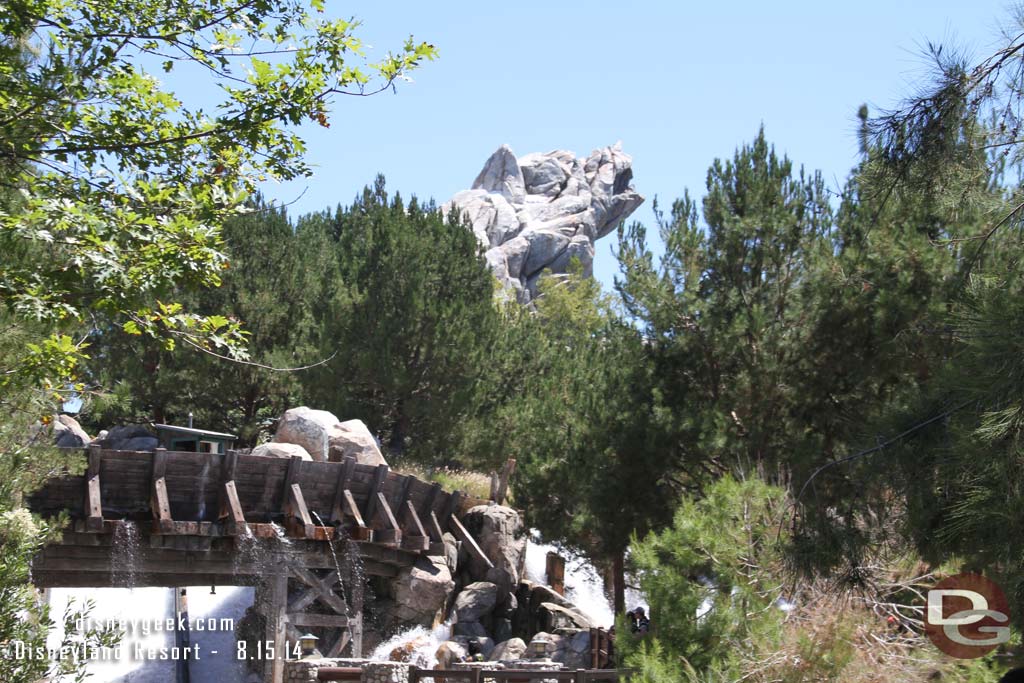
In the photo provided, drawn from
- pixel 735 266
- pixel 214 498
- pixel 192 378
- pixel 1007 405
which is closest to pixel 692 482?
pixel 735 266

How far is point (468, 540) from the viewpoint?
68.0 feet

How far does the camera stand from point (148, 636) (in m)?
20.2

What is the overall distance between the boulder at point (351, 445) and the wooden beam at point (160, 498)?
522 centimetres

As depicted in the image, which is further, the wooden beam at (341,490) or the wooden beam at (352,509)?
the wooden beam at (341,490)

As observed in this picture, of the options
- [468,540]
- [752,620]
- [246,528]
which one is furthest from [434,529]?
[752,620]

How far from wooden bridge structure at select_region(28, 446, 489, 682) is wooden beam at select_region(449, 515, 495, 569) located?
6.75 feet

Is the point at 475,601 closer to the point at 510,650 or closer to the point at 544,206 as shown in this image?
the point at 510,650

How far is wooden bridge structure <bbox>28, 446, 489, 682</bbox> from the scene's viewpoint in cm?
1466

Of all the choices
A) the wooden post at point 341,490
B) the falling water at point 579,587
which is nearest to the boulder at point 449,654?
the wooden post at point 341,490

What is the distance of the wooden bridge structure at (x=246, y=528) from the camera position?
14664 millimetres

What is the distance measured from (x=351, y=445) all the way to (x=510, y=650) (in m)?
5.14

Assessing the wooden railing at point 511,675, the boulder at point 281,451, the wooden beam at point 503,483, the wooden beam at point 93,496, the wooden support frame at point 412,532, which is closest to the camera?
the wooden railing at point 511,675

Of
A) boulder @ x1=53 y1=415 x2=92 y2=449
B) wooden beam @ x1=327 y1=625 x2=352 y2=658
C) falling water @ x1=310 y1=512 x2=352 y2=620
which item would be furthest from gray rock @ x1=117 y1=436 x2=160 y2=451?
wooden beam @ x1=327 y1=625 x2=352 y2=658

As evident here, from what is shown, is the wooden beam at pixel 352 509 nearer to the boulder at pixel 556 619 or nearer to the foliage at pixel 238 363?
the boulder at pixel 556 619
